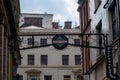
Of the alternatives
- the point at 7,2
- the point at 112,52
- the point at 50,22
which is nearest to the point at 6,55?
the point at 7,2

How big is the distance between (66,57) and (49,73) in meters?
3.82

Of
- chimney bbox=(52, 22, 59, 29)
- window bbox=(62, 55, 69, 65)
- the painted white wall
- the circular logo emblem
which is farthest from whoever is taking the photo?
chimney bbox=(52, 22, 59, 29)

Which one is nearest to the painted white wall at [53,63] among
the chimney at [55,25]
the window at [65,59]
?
the window at [65,59]

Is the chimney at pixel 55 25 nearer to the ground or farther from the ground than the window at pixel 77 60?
farther from the ground

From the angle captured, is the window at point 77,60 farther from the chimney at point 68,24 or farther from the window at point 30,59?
the chimney at point 68,24

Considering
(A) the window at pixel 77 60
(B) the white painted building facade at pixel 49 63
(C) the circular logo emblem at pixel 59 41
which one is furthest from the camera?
(A) the window at pixel 77 60

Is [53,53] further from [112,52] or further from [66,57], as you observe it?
[112,52]

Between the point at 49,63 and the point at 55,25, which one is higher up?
the point at 55,25

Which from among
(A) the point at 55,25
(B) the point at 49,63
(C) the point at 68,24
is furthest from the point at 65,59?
(A) the point at 55,25

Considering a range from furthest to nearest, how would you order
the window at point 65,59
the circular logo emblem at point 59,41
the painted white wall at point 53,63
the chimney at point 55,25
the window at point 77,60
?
the chimney at point 55,25 → the window at point 77,60 → the window at point 65,59 → the painted white wall at point 53,63 → the circular logo emblem at point 59,41

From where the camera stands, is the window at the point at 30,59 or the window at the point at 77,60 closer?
the window at the point at 30,59

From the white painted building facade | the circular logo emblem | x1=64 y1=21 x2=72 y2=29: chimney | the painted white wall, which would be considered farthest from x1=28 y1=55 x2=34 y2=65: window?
the circular logo emblem

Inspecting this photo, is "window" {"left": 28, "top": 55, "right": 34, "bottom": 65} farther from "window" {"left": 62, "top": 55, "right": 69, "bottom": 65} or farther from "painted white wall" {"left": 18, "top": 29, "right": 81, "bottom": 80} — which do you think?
"window" {"left": 62, "top": 55, "right": 69, "bottom": 65}

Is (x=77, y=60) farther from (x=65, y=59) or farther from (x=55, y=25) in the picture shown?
(x=55, y=25)
